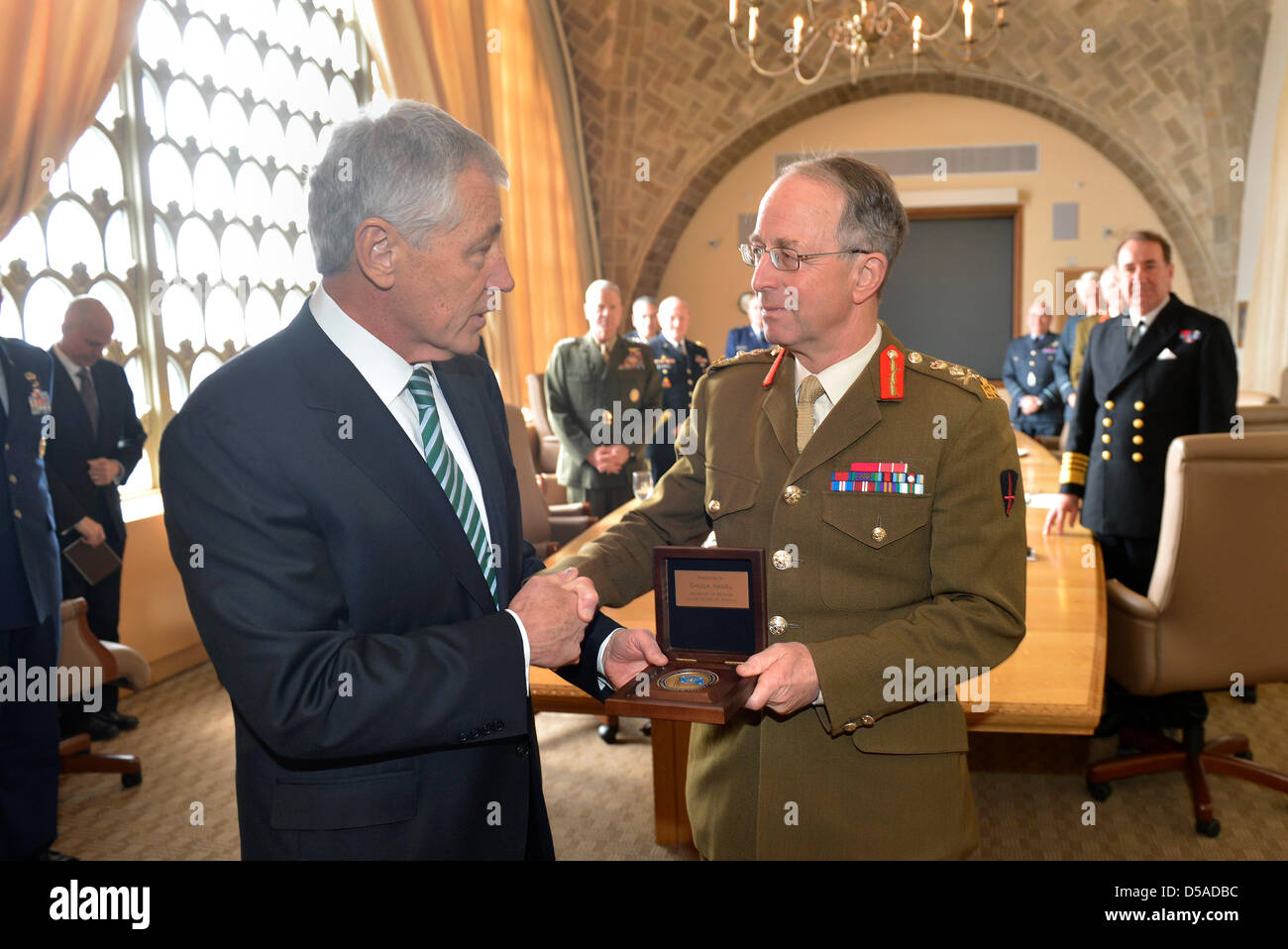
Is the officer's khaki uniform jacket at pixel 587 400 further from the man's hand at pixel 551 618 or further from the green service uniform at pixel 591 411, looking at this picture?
the man's hand at pixel 551 618

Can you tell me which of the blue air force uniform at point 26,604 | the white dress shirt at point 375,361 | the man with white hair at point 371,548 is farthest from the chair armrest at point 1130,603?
the blue air force uniform at point 26,604

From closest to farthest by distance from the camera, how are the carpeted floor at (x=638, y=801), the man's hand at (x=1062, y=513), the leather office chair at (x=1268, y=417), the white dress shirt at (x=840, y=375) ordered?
the white dress shirt at (x=840, y=375) < the carpeted floor at (x=638, y=801) < the man's hand at (x=1062, y=513) < the leather office chair at (x=1268, y=417)

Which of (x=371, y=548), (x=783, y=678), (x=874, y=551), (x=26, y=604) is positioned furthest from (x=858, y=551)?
(x=26, y=604)

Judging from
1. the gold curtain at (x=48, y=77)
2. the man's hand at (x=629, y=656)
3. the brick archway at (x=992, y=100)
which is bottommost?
the man's hand at (x=629, y=656)

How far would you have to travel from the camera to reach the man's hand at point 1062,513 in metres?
3.65

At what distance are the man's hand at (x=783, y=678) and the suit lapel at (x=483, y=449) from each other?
1.31 feet

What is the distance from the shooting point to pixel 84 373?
436cm

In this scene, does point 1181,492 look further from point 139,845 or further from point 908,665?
point 139,845

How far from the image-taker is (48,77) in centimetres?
402

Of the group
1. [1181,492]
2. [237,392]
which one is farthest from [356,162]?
[1181,492]

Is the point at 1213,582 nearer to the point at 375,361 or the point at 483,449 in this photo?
the point at 483,449

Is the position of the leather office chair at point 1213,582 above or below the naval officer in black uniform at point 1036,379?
below

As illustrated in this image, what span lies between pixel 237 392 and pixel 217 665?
336mm

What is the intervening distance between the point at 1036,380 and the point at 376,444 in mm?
7889
